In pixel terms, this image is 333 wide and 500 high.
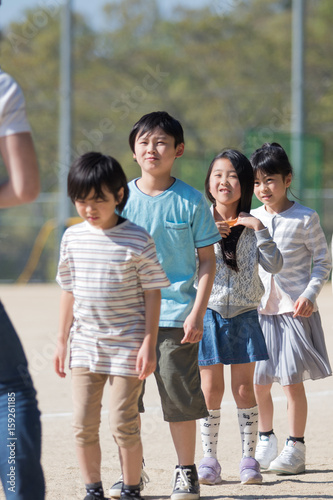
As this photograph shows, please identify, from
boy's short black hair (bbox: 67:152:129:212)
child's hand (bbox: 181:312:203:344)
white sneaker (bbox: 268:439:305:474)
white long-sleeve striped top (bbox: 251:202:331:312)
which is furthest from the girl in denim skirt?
boy's short black hair (bbox: 67:152:129:212)

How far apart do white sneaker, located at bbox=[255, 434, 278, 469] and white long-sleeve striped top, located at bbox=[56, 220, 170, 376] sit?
4.99 feet

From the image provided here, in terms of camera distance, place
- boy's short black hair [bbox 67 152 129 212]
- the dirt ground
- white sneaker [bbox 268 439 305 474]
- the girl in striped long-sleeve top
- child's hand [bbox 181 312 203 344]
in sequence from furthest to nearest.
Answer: the girl in striped long-sleeve top < white sneaker [bbox 268 439 305 474] < the dirt ground < child's hand [bbox 181 312 203 344] < boy's short black hair [bbox 67 152 129 212]

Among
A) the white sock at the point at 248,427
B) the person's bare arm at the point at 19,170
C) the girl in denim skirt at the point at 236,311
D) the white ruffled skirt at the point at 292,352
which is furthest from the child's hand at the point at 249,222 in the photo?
the person's bare arm at the point at 19,170

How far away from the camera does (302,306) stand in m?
4.19

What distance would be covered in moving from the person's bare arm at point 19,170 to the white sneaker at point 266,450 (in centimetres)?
234

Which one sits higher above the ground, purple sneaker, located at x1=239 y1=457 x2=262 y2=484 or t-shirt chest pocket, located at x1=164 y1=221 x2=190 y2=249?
t-shirt chest pocket, located at x1=164 y1=221 x2=190 y2=249

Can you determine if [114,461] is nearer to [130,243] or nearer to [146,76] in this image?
[130,243]

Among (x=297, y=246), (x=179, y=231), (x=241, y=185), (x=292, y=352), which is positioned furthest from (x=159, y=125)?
(x=292, y=352)

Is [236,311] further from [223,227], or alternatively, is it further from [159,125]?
[159,125]

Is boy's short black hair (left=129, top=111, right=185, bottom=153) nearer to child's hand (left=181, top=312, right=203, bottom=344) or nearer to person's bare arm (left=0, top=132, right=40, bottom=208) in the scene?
child's hand (left=181, top=312, right=203, bottom=344)

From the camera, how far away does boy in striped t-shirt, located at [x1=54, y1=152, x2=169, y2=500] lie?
3092 millimetres

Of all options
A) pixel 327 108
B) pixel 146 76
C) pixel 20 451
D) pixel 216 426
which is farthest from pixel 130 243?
pixel 146 76

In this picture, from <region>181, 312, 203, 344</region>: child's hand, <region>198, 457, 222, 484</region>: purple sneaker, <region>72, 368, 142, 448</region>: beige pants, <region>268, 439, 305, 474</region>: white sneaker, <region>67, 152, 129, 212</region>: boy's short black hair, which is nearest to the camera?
<region>67, 152, 129, 212</region>: boy's short black hair

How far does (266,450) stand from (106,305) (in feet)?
5.64
